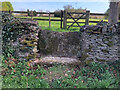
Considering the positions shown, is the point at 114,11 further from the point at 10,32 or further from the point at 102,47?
the point at 10,32

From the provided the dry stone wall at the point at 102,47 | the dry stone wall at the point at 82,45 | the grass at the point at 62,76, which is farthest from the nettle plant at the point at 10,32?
the dry stone wall at the point at 102,47

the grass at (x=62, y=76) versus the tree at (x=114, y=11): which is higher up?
the tree at (x=114, y=11)

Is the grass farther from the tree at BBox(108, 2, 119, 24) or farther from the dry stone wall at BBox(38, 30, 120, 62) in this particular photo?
the tree at BBox(108, 2, 119, 24)

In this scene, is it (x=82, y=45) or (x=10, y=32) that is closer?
(x=10, y=32)

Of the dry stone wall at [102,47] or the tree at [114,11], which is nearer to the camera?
the dry stone wall at [102,47]

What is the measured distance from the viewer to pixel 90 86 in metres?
4.23

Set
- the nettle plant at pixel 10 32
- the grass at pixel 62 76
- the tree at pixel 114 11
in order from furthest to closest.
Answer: the tree at pixel 114 11 < the nettle plant at pixel 10 32 < the grass at pixel 62 76

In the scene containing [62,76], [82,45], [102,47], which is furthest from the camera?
[82,45]

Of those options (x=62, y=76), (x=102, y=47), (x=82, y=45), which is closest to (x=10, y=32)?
(x=62, y=76)

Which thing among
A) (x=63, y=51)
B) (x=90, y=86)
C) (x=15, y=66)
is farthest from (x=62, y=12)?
(x=90, y=86)

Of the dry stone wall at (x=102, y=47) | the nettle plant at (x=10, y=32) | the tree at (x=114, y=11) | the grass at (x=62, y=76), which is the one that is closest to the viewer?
the grass at (x=62, y=76)

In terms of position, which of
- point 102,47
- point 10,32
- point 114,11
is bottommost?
point 102,47

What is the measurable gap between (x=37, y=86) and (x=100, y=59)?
2844 mm

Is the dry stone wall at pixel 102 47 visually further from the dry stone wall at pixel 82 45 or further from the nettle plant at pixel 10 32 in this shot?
the nettle plant at pixel 10 32
